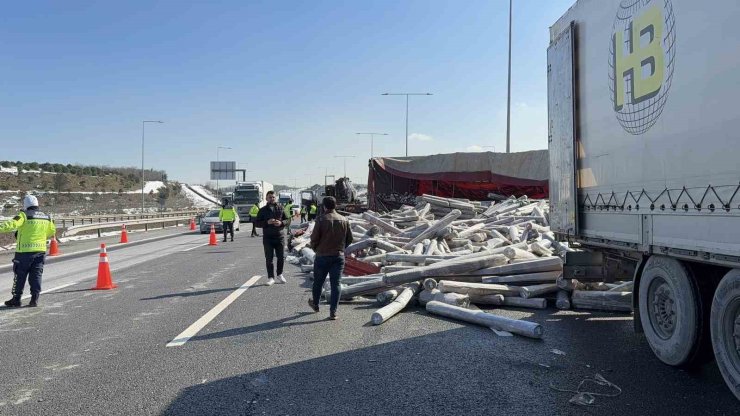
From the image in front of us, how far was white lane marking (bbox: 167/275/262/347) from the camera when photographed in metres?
6.60

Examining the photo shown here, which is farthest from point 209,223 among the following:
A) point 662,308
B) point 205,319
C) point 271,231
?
point 662,308

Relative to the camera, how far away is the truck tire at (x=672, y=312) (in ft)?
15.3

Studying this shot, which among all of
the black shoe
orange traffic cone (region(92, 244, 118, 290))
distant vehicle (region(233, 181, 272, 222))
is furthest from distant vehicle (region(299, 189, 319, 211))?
the black shoe

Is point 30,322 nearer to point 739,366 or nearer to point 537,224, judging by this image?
point 739,366

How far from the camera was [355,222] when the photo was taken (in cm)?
1842

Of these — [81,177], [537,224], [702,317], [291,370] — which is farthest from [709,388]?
[81,177]

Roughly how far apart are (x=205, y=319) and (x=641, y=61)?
6.12m

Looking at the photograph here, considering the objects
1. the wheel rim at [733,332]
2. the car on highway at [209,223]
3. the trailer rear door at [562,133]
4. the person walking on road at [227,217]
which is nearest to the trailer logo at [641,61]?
the trailer rear door at [562,133]

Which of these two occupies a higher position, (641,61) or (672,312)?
(641,61)

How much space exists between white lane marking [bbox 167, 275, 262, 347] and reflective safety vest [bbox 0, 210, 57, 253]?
3.05 metres

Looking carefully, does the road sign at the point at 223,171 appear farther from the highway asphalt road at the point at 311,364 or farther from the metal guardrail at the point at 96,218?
the highway asphalt road at the point at 311,364

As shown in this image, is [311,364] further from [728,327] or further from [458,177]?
[458,177]

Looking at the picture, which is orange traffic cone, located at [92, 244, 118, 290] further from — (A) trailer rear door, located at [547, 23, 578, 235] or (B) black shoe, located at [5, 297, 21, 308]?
(A) trailer rear door, located at [547, 23, 578, 235]

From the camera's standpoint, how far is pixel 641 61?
5.15 m
